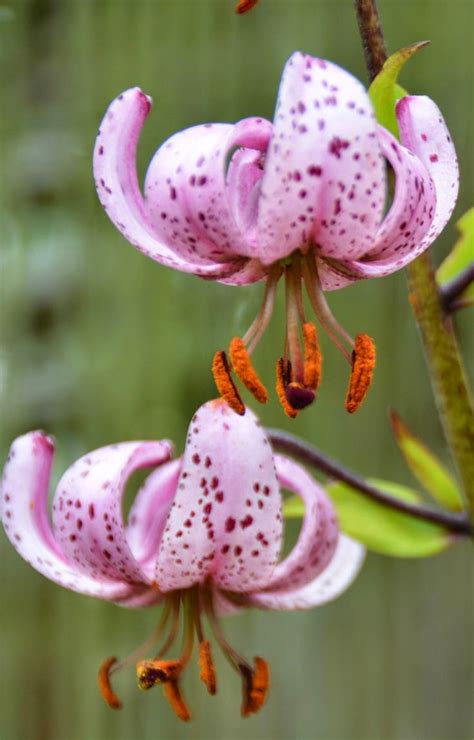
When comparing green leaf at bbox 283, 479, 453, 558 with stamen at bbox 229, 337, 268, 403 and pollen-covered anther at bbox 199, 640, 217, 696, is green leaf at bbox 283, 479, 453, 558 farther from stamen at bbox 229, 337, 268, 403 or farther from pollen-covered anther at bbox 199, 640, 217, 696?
stamen at bbox 229, 337, 268, 403

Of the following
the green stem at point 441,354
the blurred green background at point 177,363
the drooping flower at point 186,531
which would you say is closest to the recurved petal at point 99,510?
the drooping flower at point 186,531

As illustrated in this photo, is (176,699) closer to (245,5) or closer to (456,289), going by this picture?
(456,289)

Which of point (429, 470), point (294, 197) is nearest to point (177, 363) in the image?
point (429, 470)

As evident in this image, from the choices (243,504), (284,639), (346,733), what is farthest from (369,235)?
(346,733)

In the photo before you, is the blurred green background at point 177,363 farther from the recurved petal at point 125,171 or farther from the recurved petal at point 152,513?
the recurved petal at point 125,171

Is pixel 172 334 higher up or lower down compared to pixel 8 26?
lower down

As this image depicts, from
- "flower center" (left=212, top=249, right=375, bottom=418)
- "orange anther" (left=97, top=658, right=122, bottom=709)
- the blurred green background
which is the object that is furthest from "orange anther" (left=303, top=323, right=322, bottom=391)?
the blurred green background

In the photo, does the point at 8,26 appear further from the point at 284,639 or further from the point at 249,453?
the point at 249,453
